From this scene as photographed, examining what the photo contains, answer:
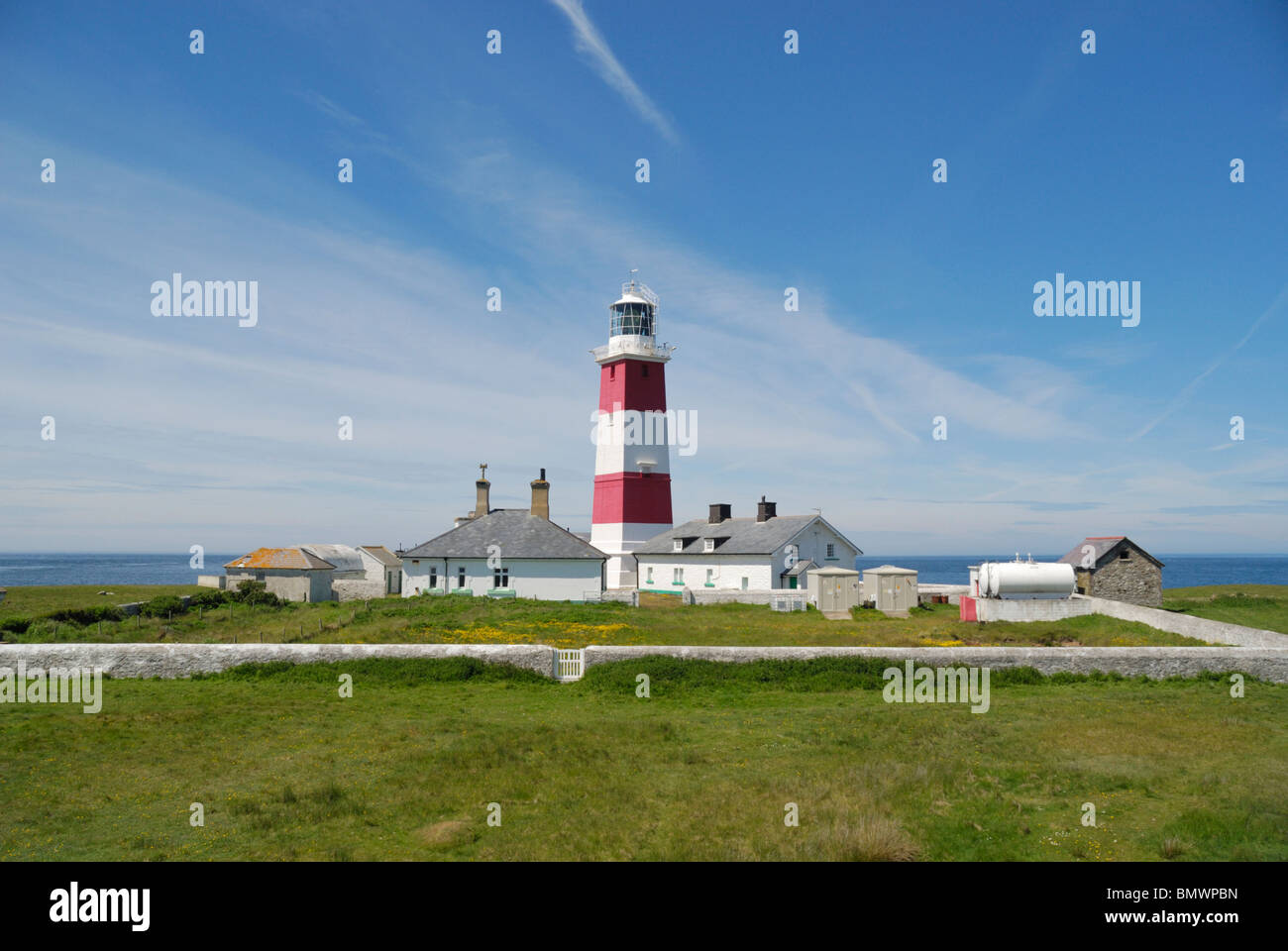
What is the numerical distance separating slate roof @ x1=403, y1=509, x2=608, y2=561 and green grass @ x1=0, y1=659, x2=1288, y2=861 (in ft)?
69.4

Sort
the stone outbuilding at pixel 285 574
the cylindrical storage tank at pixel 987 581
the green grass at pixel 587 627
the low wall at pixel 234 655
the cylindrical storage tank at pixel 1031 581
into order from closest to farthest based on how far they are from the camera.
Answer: the low wall at pixel 234 655, the green grass at pixel 587 627, the cylindrical storage tank at pixel 1031 581, the cylindrical storage tank at pixel 987 581, the stone outbuilding at pixel 285 574

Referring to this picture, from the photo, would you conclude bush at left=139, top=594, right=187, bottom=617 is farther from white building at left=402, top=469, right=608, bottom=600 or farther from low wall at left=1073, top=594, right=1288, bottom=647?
low wall at left=1073, top=594, right=1288, bottom=647

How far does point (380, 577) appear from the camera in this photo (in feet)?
201

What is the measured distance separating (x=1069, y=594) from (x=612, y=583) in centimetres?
2652

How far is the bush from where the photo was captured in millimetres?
37781

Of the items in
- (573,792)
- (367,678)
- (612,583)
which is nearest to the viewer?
(573,792)

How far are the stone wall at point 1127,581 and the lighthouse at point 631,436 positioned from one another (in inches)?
970

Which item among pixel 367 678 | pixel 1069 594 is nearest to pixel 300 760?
pixel 367 678

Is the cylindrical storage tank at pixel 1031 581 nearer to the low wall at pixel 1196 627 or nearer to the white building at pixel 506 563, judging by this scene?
the low wall at pixel 1196 627

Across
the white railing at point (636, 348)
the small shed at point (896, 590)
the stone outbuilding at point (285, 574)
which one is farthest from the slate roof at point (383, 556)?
the small shed at point (896, 590)

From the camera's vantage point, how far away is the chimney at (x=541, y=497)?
48438 mm

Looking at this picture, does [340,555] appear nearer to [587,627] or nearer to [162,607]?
[162,607]
